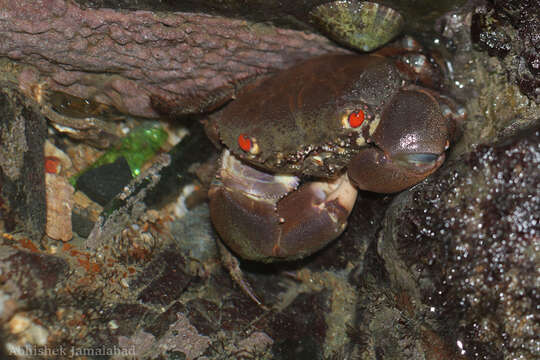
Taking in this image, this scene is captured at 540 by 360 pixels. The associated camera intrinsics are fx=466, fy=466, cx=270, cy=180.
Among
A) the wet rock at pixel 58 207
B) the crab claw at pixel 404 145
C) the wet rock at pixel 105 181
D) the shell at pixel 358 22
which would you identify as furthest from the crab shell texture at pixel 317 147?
the wet rock at pixel 58 207

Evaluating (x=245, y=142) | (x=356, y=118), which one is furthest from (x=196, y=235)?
(x=356, y=118)

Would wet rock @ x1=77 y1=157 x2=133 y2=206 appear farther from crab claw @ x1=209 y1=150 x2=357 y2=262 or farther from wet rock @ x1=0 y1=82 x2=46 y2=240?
crab claw @ x1=209 y1=150 x2=357 y2=262

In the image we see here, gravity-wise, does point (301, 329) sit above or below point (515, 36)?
below

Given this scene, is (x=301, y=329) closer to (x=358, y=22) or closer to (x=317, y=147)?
(x=317, y=147)

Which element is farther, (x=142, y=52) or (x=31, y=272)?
(x=142, y=52)

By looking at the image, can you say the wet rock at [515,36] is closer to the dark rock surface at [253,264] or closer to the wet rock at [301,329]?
the dark rock surface at [253,264]

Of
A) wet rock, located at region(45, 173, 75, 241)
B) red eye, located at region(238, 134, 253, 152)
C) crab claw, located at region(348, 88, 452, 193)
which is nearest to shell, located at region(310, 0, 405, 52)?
crab claw, located at region(348, 88, 452, 193)

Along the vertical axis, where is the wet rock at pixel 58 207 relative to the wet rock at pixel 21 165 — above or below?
below
